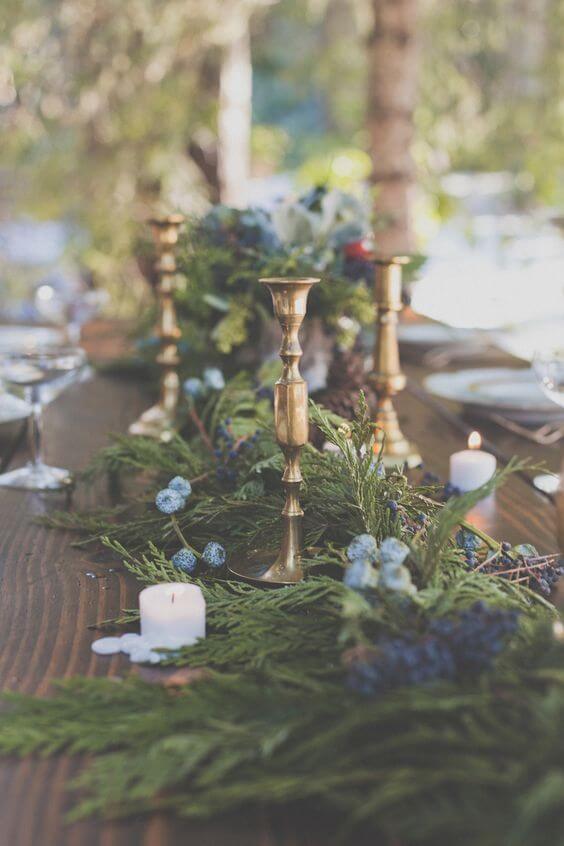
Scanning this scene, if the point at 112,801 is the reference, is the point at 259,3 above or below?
above

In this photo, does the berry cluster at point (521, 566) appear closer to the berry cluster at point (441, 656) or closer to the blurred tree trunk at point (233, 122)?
the berry cluster at point (441, 656)

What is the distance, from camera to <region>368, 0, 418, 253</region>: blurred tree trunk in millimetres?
4375

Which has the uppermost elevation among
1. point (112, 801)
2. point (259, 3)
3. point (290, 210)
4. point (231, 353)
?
point (259, 3)

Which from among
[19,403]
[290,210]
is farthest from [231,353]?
[19,403]

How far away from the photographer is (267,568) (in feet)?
2.96

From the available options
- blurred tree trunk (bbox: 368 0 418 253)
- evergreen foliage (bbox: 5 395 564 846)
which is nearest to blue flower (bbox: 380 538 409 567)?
evergreen foliage (bbox: 5 395 564 846)

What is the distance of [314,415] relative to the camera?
970 millimetres

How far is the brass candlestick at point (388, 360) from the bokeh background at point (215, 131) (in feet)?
10.5

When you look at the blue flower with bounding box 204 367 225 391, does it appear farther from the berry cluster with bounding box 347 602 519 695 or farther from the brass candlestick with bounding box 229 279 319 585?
the berry cluster with bounding box 347 602 519 695

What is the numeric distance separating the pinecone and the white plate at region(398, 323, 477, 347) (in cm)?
100

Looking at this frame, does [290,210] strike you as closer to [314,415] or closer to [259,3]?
[314,415]

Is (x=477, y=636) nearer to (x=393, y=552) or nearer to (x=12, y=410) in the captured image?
(x=393, y=552)

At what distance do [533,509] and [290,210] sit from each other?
2.13 ft

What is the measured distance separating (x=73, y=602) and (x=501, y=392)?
1073mm
